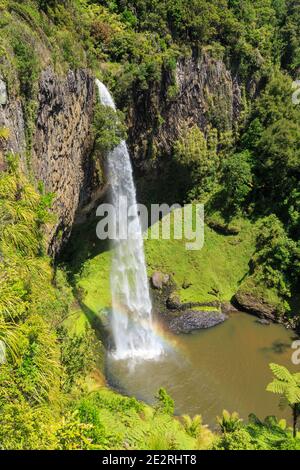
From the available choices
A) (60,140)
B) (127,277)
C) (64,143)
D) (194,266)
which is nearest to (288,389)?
(60,140)

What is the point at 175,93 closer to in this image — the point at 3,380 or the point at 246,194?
the point at 246,194

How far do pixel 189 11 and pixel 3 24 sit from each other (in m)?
12.9

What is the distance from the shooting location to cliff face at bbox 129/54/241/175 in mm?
20188

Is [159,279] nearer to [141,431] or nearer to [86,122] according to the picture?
[86,122]

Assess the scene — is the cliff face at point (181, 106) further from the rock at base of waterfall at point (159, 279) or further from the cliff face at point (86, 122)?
the rock at base of waterfall at point (159, 279)

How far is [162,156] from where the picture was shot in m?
22.0

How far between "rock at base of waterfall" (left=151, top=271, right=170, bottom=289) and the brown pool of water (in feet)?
11.0

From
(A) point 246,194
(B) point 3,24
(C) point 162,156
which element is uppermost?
(B) point 3,24

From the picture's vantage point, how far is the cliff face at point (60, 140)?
A: 1102cm

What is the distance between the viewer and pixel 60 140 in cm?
1418

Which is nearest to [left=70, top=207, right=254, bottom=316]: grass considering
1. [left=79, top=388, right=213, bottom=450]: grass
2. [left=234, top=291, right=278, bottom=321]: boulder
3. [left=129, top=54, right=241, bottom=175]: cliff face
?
[left=234, top=291, right=278, bottom=321]: boulder

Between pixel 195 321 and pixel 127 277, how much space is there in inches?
152

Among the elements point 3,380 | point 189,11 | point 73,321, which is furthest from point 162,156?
point 3,380

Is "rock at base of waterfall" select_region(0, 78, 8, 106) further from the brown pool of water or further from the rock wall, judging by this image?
the brown pool of water
